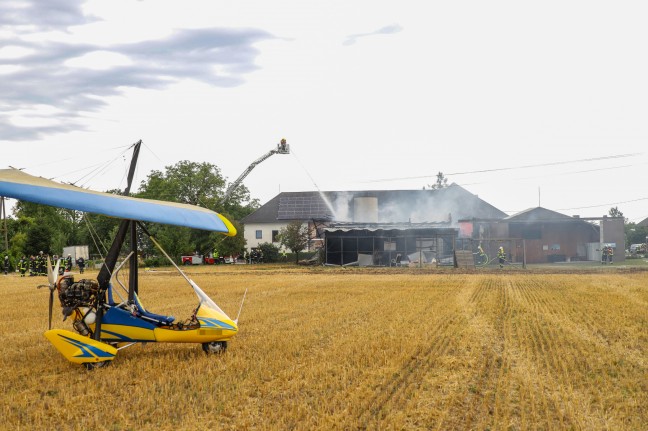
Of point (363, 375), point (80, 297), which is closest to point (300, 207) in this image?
point (80, 297)

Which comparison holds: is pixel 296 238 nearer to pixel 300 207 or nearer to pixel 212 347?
pixel 300 207

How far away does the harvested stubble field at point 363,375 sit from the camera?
8039mm

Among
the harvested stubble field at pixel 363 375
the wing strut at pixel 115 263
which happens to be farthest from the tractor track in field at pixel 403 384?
the wing strut at pixel 115 263

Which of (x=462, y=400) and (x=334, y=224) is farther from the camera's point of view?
(x=334, y=224)

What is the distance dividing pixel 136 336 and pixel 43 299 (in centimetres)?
1436

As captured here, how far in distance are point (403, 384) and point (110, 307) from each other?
5.50 metres

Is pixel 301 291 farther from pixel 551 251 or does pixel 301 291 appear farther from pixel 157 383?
pixel 551 251

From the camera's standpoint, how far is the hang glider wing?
10.4m

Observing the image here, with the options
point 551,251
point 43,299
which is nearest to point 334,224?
point 551,251

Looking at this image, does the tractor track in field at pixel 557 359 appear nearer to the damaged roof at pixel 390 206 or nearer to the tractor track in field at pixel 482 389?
the tractor track in field at pixel 482 389

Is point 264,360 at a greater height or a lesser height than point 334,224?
lesser

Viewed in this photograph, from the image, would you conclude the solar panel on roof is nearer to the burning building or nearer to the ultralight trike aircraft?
the burning building

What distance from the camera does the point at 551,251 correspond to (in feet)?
188

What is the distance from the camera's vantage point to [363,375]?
33.6 ft
